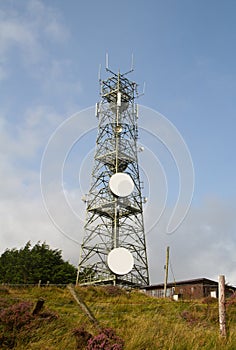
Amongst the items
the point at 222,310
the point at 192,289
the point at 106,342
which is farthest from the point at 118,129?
the point at 106,342

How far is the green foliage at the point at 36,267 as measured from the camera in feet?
131

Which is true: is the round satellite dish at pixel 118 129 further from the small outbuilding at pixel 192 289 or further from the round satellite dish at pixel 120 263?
the small outbuilding at pixel 192 289

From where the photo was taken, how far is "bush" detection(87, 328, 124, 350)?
609 centimetres

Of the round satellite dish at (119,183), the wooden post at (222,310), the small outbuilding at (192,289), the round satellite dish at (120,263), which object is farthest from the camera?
the small outbuilding at (192,289)

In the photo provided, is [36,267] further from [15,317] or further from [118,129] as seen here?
[15,317]

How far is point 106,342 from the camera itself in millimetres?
6168

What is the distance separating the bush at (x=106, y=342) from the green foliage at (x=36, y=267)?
3364cm

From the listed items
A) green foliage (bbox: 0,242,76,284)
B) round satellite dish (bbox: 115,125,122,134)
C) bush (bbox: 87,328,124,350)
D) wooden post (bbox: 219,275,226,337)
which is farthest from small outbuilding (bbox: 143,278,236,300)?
bush (bbox: 87,328,124,350)

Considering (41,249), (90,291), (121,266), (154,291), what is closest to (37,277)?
(41,249)

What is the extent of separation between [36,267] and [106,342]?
124ft

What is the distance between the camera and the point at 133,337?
259 inches

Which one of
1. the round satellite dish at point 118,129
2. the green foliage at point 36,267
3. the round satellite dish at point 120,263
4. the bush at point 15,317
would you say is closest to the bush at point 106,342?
the bush at point 15,317

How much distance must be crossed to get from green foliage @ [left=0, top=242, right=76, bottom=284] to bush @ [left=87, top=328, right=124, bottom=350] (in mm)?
33641

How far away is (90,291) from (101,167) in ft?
41.5
